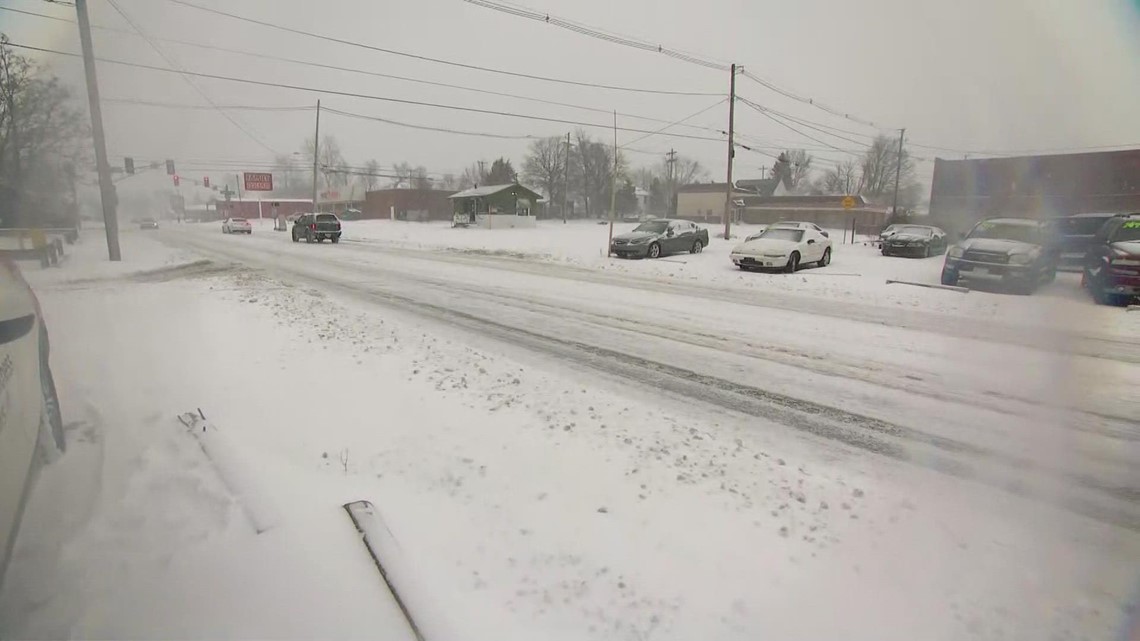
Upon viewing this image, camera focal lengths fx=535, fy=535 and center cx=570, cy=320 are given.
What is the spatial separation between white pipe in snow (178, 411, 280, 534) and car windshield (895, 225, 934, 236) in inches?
876

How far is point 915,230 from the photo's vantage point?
2030 cm

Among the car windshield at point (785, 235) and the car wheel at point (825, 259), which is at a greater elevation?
the car windshield at point (785, 235)

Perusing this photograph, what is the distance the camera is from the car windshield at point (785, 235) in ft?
50.6

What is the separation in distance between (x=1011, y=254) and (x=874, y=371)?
7.54m

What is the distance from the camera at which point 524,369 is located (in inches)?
214

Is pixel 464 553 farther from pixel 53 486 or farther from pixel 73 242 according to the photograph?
pixel 73 242

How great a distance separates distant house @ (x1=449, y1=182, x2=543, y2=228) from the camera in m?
46.0

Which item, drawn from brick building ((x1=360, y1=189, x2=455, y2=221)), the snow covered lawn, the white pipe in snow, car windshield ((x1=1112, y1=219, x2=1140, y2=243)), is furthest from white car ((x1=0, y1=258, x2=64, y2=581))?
brick building ((x1=360, y1=189, x2=455, y2=221))

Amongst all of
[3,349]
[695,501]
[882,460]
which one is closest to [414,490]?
[695,501]

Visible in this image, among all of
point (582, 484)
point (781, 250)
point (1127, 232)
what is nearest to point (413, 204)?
point (781, 250)

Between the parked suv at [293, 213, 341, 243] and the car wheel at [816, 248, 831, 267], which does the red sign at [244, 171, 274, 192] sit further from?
the car wheel at [816, 248, 831, 267]

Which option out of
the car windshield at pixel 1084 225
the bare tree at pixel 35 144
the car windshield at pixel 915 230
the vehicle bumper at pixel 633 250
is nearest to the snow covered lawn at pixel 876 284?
the vehicle bumper at pixel 633 250

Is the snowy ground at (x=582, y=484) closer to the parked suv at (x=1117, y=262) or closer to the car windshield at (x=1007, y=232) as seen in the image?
the parked suv at (x=1117, y=262)

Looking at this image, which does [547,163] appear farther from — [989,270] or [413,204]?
[989,270]
